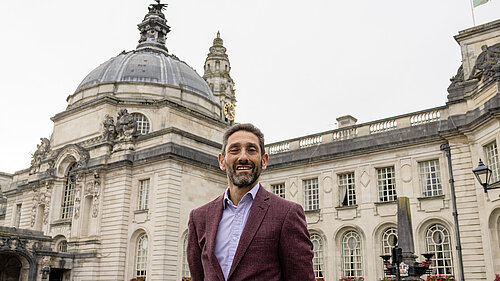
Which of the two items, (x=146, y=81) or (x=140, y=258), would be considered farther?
(x=146, y=81)

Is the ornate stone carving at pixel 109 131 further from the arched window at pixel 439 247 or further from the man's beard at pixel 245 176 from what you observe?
the man's beard at pixel 245 176

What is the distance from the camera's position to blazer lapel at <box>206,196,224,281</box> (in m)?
2.93

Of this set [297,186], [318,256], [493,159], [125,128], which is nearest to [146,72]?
[125,128]

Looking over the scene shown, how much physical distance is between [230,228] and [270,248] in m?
0.33

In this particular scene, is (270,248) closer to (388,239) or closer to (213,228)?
(213,228)

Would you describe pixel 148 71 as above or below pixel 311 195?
above

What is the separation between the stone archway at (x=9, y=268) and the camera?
95.5ft

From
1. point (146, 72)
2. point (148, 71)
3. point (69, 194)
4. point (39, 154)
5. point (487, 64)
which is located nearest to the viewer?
point (487, 64)

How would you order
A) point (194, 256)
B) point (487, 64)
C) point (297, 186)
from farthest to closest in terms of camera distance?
1. point (297, 186)
2. point (487, 64)
3. point (194, 256)

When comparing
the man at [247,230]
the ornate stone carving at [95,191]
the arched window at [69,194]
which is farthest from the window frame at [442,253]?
the arched window at [69,194]

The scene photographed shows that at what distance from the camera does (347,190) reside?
26516mm

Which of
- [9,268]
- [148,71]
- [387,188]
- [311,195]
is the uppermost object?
[148,71]

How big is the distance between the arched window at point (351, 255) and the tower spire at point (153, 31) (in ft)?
90.0

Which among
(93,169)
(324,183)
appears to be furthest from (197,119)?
(324,183)
